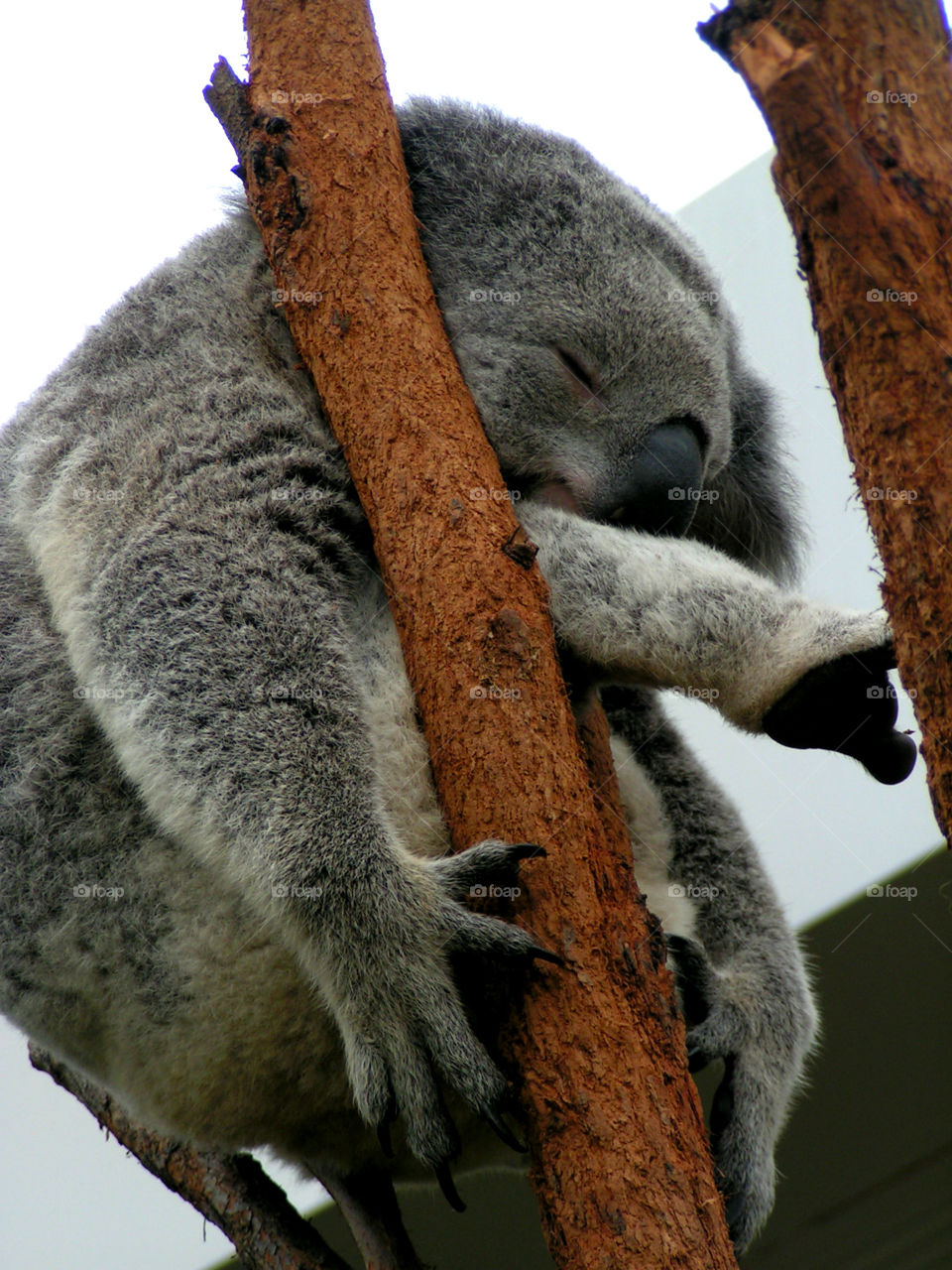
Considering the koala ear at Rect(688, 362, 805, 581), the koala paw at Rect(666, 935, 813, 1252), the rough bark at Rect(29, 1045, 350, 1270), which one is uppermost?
the koala ear at Rect(688, 362, 805, 581)

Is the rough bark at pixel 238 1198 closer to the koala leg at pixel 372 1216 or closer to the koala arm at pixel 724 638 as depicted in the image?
the koala leg at pixel 372 1216

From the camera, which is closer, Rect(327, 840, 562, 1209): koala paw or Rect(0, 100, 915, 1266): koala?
Rect(327, 840, 562, 1209): koala paw

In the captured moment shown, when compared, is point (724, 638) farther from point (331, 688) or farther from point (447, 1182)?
point (447, 1182)

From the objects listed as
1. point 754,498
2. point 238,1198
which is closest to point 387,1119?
point 238,1198

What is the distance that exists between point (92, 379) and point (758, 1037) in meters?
1.77

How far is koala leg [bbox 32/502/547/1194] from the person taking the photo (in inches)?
62.2

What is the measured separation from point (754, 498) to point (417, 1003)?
178 centimetres

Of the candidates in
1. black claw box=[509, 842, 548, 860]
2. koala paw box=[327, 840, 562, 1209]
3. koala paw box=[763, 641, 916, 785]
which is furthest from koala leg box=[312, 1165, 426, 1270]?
koala paw box=[763, 641, 916, 785]

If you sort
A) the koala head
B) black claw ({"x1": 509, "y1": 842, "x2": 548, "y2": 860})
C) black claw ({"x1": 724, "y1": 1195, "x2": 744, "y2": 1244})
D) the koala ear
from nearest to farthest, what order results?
black claw ({"x1": 509, "y1": 842, "x2": 548, "y2": 860}) < black claw ({"x1": 724, "y1": 1195, "x2": 744, "y2": 1244}) < the koala head < the koala ear

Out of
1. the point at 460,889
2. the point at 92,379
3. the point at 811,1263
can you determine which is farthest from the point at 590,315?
the point at 811,1263

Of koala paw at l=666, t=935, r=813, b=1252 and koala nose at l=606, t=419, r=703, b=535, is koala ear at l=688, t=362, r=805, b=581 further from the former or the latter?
koala paw at l=666, t=935, r=813, b=1252

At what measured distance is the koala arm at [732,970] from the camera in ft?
7.16

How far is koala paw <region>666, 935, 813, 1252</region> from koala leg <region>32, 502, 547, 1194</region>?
2.27 ft

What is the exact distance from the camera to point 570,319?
240 centimetres
